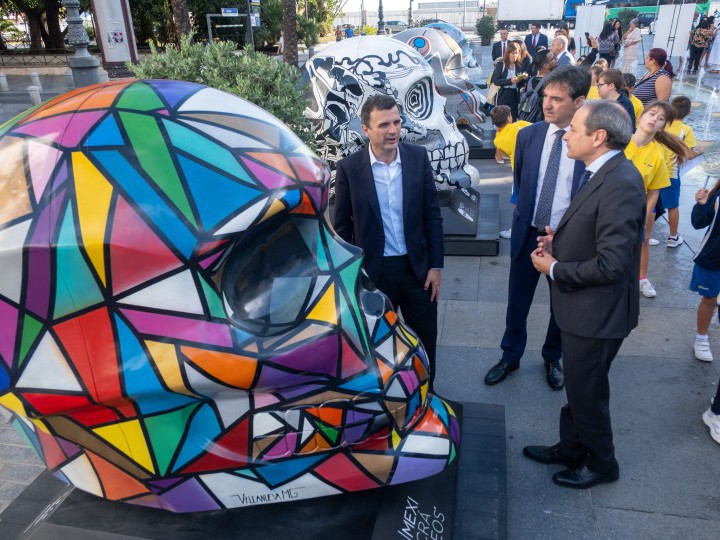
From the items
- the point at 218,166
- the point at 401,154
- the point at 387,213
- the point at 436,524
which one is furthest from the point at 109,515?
the point at 401,154

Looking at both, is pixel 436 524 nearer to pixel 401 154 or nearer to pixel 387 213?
pixel 387 213

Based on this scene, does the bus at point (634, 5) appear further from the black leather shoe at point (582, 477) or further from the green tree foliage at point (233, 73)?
the black leather shoe at point (582, 477)

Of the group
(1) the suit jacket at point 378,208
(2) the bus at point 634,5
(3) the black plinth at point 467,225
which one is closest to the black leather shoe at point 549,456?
(1) the suit jacket at point 378,208

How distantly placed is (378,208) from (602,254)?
1212 millimetres

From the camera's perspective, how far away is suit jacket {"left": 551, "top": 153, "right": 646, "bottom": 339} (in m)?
2.52

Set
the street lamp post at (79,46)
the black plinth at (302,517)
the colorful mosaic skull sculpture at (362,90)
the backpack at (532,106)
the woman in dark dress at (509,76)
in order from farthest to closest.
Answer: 1. the street lamp post at (79,46)
2. the woman in dark dress at (509,76)
3. the backpack at (532,106)
4. the colorful mosaic skull sculpture at (362,90)
5. the black plinth at (302,517)

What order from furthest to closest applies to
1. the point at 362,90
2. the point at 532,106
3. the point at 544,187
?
the point at 532,106, the point at 362,90, the point at 544,187

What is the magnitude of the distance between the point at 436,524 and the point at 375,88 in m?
4.36

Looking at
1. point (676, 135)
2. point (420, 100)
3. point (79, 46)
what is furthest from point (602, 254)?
point (79, 46)

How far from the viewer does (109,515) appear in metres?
2.31

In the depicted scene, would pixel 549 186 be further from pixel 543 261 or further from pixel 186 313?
pixel 186 313

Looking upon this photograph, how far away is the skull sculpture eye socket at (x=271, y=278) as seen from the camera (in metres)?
1.79

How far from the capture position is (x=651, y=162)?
480 centimetres

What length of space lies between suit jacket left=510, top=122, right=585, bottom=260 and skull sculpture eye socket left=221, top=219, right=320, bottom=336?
209 centimetres
